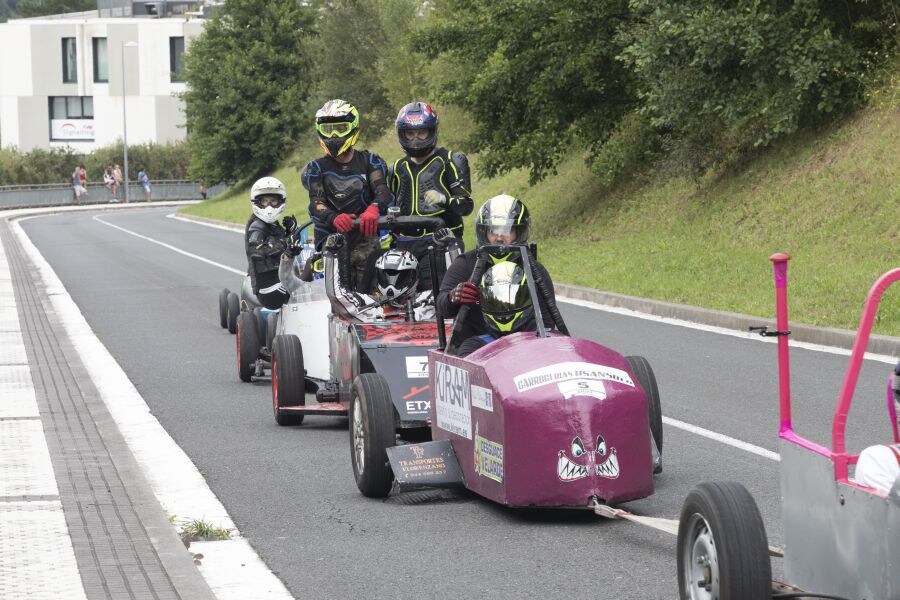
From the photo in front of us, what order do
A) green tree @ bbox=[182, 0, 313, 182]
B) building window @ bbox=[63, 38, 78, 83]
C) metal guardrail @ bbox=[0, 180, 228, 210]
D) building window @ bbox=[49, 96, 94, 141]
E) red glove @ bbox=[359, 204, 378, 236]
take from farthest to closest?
building window @ bbox=[49, 96, 94, 141] < building window @ bbox=[63, 38, 78, 83] < metal guardrail @ bbox=[0, 180, 228, 210] < green tree @ bbox=[182, 0, 313, 182] < red glove @ bbox=[359, 204, 378, 236]

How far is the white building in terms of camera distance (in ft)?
340

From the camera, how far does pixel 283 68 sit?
71.0m

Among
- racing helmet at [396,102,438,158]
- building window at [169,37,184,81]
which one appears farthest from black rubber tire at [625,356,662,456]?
building window at [169,37,184,81]

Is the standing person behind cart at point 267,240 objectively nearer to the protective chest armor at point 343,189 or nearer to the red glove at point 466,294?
the protective chest armor at point 343,189

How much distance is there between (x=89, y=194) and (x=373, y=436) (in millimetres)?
75385

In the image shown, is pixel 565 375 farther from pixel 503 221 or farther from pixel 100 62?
pixel 100 62

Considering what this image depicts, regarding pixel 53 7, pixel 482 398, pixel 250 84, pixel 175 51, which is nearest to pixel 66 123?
pixel 175 51

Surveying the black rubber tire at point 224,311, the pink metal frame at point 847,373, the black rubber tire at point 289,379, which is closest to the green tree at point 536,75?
the black rubber tire at point 224,311

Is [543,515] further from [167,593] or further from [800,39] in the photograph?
[800,39]

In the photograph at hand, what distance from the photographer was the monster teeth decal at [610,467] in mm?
7195

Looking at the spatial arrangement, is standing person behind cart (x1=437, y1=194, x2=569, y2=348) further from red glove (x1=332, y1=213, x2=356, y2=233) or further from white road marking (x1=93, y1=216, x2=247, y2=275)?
white road marking (x1=93, y1=216, x2=247, y2=275)

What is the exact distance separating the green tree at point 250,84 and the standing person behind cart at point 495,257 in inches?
2424

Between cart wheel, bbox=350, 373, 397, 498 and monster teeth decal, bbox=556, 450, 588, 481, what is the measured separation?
51.1 inches

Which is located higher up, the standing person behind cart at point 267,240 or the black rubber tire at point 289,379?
the standing person behind cart at point 267,240
